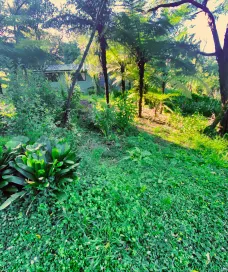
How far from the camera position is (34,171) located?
1881 millimetres

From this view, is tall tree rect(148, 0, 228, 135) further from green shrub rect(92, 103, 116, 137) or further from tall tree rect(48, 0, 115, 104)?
green shrub rect(92, 103, 116, 137)

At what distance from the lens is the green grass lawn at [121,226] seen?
4.73 feet

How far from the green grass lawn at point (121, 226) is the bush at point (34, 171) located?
0.13 metres

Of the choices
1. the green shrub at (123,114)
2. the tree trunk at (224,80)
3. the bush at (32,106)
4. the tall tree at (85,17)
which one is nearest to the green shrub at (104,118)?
the green shrub at (123,114)

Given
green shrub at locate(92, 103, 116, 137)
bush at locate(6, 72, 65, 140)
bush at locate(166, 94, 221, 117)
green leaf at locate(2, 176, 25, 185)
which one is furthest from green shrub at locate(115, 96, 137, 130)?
bush at locate(166, 94, 221, 117)

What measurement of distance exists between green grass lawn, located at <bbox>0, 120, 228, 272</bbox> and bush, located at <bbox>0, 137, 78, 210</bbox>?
0.13 meters

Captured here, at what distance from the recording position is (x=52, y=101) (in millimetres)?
4254

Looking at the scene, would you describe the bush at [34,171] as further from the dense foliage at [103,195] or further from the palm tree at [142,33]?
the palm tree at [142,33]

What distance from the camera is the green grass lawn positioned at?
144 cm

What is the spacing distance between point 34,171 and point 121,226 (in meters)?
1.11

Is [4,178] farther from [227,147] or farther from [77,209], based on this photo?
[227,147]

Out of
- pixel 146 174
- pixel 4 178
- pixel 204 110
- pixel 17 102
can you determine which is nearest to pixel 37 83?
pixel 17 102

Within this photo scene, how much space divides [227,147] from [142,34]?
4263mm

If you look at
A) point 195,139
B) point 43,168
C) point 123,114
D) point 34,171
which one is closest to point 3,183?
point 34,171
